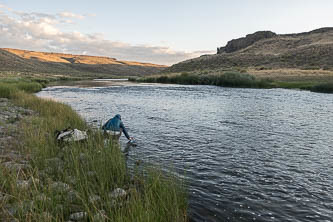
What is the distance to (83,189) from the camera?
573cm

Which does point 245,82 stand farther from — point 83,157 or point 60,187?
point 60,187

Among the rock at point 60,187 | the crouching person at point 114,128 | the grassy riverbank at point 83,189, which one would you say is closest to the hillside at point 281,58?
the crouching person at point 114,128

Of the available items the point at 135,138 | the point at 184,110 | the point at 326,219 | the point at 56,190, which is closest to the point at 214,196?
the point at 326,219

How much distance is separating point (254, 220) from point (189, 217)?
1441mm

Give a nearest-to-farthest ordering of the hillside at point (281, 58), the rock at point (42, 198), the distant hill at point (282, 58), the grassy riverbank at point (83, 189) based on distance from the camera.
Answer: the grassy riverbank at point (83, 189) → the rock at point (42, 198) → the hillside at point (281, 58) → the distant hill at point (282, 58)

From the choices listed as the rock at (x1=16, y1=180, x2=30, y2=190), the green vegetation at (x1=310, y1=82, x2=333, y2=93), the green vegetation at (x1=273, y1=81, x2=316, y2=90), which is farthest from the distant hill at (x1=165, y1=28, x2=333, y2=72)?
the rock at (x1=16, y1=180, x2=30, y2=190)

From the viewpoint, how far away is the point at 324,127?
1495 centimetres

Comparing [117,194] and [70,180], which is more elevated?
[70,180]

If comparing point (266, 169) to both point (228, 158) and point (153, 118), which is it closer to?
point (228, 158)

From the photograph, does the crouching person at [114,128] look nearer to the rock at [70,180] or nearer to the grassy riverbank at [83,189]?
the grassy riverbank at [83,189]

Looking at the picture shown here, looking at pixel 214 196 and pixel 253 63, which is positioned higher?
pixel 253 63

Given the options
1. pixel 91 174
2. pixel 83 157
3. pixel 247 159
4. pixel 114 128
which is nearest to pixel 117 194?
pixel 91 174

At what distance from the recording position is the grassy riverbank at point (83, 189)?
14.7 feet

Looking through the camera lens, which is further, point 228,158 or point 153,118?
point 153,118
